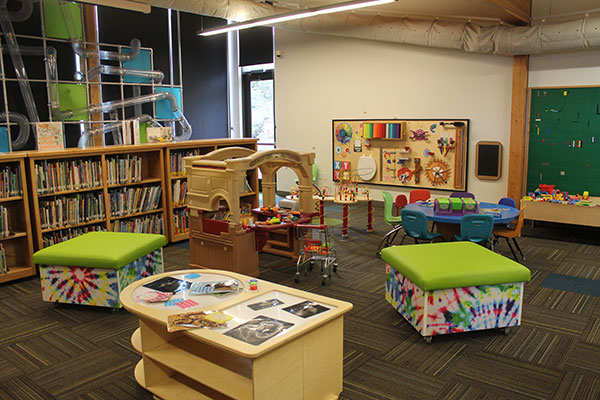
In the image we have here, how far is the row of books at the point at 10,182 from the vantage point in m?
5.59

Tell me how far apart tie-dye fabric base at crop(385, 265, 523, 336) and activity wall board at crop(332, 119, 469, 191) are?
495 centimetres

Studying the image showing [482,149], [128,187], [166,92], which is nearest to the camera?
[128,187]

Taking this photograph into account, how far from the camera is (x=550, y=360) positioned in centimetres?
391

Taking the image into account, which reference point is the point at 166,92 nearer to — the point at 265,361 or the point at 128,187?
the point at 128,187

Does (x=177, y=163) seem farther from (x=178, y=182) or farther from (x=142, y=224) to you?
(x=142, y=224)

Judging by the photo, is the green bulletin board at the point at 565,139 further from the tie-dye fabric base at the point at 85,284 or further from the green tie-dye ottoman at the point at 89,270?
the tie-dye fabric base at the point at 85,284

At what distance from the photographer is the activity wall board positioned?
8938 millimetres

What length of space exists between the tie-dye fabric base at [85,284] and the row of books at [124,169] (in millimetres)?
1972

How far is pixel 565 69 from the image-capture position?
764 cm

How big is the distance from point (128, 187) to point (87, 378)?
150 inches

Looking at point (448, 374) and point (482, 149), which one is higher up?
point (482, 149)

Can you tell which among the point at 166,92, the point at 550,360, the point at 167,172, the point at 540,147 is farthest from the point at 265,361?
the point at 166,92

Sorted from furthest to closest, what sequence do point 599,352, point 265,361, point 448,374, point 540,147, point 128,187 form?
point 540,147
point 128,187
point 599,352
point 448,374
point 265,361

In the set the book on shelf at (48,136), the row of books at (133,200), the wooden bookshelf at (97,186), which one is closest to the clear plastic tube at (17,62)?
the wooden bookshelf at (97,186)
